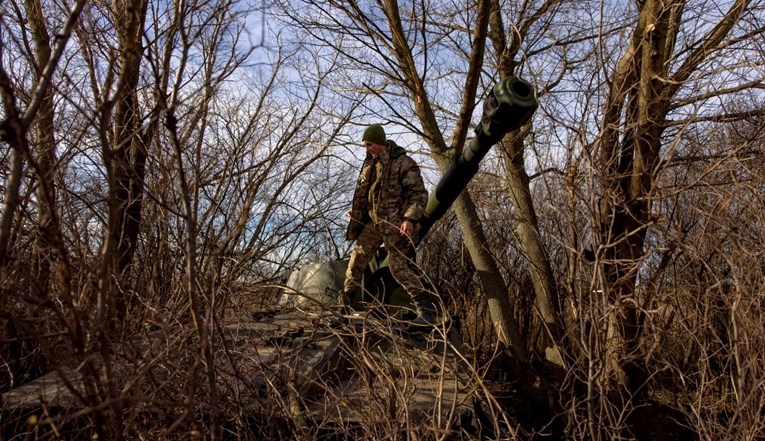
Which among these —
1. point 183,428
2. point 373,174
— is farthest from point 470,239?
→ point 183,428

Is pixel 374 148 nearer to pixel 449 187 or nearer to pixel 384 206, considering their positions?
pixel 384 206

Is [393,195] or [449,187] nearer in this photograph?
[449,187]

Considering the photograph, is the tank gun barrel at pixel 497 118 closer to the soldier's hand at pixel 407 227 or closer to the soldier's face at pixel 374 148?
the soldier's hand at pixel 407 227

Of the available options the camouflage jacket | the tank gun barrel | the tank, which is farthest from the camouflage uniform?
the tank gun barrel

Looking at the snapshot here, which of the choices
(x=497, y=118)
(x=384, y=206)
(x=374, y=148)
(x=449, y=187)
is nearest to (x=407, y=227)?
(x=384, y=206)

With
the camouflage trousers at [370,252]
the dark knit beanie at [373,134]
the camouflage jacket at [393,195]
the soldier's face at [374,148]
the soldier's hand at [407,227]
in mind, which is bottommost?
the camouflage trousers at [370,252]

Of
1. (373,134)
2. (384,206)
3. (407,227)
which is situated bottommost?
(407,227)

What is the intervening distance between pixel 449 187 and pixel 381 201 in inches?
39.9

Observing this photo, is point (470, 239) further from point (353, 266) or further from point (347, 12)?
point (347, 12)

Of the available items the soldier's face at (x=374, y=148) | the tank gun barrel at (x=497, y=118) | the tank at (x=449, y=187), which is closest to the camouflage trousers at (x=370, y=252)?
the tank at (x=449, y=187)

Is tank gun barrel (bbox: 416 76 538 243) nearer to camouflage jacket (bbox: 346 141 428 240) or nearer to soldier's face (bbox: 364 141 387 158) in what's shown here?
camouflage jacket (bbox: 346 141 428 240)

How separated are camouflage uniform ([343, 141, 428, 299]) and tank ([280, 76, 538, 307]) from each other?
0.15 meters

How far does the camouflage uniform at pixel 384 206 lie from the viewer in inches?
231

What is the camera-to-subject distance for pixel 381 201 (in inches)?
238
